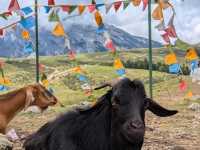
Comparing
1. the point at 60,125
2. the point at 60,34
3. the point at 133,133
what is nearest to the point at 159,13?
the point at 60,34

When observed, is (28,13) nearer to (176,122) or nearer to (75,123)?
(176,122)

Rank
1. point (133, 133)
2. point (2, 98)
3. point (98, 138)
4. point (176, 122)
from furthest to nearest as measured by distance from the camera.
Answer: point (176, 122) < point (2, 98) < point (98, 138) < point (133, 133)

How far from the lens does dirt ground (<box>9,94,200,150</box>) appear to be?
1417 centimetres

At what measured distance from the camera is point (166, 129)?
17094 millimetres

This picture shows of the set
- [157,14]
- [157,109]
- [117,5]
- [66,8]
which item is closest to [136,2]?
[117,5]

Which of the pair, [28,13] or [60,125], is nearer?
[60,125]

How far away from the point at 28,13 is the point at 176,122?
5972 mm

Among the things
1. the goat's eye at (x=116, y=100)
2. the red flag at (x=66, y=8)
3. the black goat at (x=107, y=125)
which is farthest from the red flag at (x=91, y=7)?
the goat's eye at (x=116, y=100)

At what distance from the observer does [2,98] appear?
54.3 ft

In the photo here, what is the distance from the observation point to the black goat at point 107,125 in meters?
7.24

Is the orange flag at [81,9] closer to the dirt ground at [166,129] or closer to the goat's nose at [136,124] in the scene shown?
the dirt ground at [166,129]

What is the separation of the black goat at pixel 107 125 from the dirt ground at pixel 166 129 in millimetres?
5031

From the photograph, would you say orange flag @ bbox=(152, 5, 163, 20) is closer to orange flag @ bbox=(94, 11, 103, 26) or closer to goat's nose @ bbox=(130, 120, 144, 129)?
orange flag @ bbox=(94, 11, 103, 26)

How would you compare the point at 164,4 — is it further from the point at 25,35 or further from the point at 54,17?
the point at 25,35
